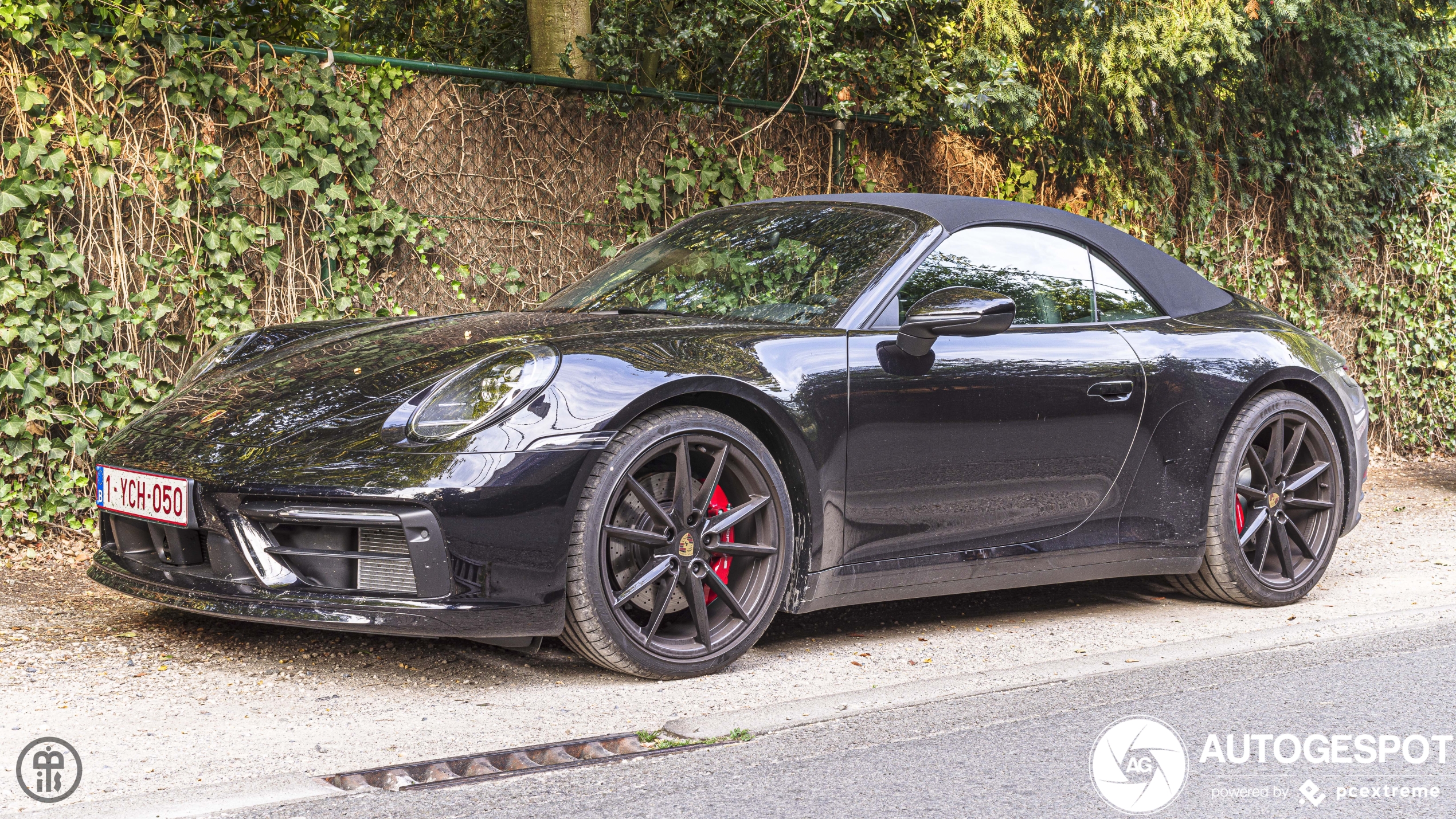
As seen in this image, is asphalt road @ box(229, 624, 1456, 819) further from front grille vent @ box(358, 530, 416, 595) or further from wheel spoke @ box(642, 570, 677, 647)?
front grille vent @ box(358, 530, 416, 595)

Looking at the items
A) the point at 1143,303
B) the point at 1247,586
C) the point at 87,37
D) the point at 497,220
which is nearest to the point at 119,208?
the point at 87,37

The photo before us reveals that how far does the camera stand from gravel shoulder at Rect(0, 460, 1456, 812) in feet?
9.83

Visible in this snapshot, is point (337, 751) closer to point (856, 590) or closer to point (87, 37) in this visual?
point (856, 590)

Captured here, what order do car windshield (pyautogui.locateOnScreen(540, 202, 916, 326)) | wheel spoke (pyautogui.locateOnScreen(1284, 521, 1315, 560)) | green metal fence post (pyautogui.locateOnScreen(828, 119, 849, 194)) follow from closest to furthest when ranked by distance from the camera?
car windshield (pyautogui.locateOnScreen(540, 202, 916, 326)) < wheel spoke (pyautogui.locateOnScreen(1284, 521, 1315, 560)) < green metal fence post (pyautogui.locateOnScreen(828, 119, 849, 194))

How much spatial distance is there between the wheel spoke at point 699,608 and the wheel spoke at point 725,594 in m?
0.02

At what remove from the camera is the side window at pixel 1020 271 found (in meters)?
4.32

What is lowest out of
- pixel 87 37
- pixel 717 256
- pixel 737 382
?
pixel 737 382

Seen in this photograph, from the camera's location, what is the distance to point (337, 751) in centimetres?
298

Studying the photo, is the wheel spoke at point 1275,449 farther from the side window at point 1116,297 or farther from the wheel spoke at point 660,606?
the wheel spoke at point 660,606

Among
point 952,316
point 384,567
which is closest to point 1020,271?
point 952,316

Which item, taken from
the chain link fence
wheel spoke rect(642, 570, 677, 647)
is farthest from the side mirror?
the chain link fence

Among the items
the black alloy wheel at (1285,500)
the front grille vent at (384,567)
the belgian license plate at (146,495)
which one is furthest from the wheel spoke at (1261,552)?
the belgian license plate at (146,495)

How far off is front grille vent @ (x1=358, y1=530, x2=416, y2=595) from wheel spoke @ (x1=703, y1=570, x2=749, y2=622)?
816mm

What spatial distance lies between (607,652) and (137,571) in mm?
1298
